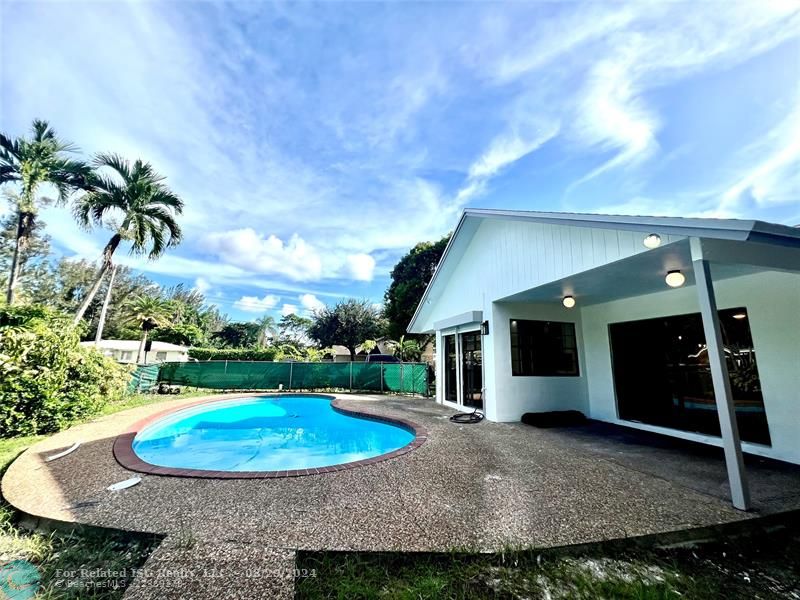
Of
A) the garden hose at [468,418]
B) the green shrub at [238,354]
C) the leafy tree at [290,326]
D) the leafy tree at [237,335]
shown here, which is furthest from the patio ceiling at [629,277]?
the leafy tree at [290,326]

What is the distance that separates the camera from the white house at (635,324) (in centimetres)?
371

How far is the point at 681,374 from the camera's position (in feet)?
20.3

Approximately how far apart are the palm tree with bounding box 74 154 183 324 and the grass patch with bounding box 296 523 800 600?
1504cm

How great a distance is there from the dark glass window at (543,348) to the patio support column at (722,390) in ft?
14.3

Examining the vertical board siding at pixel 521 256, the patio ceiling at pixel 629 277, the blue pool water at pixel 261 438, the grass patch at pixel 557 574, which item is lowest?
the blue pool water at pixel 261 438

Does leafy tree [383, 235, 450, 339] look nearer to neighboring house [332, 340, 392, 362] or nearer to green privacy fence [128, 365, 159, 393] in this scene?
neighboring house [332, 340, 392, 362]

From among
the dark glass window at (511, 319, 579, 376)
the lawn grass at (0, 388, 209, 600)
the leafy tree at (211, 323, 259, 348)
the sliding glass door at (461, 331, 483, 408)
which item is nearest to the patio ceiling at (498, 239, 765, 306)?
the dark glass window at (511, 319, 579, 376)

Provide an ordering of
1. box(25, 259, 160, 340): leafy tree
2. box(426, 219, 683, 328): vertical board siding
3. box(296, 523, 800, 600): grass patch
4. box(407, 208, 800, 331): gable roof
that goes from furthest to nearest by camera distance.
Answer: box(25, 259, 160, 340): leafy tree < box(426, 219, 683, 328): vertical board siding < box(407, 208, 800, 331): gable roof < box(296, 523, 800, 600): grass patch

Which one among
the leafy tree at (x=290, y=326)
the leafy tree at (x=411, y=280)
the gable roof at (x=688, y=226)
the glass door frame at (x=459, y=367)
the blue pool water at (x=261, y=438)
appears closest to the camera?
the gable roof at (x=688, y=226)

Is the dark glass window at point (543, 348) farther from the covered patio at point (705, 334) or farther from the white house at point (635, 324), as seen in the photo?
the covered patio at point (705, 334)

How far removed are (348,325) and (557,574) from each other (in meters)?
29.1

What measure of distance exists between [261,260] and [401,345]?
Answer: 27.2 m

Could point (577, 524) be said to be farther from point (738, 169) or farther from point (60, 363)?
point (738, 169)

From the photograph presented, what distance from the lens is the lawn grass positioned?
2262mm
